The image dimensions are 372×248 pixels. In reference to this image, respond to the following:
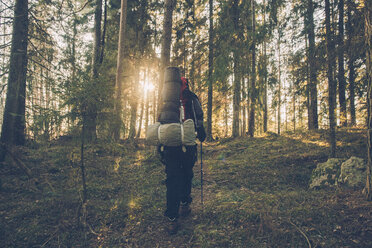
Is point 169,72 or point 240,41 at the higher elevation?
point 240,41

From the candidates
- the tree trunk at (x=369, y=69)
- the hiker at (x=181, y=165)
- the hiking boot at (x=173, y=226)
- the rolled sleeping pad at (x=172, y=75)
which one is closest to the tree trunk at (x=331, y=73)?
the tree trunk at (x=369, y=69)

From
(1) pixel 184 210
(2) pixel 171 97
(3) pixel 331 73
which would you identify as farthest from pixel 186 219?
(3) pixel 331 73

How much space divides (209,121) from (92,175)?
853 cm

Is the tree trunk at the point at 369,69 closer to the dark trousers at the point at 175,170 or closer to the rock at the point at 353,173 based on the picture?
the rock at the point at 353,173

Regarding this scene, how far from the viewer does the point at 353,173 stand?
167 inches

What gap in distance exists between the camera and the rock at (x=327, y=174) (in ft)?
15.2

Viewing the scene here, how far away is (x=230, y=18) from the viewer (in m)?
7.93

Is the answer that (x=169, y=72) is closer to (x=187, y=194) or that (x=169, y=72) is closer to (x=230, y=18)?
(x=187, y=194)

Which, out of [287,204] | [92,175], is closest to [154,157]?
[92,175]

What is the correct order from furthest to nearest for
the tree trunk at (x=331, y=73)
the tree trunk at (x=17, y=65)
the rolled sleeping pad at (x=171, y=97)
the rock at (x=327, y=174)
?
Answer: the tree trunk at (x=331, y=73) < the tree trunk at (x=17, y=65) < the rock at (x=327, y=174) < the rolled sleeping pad at (x=171, y=97)

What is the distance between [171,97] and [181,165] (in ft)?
4.02

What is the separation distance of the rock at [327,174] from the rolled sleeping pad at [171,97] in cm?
407

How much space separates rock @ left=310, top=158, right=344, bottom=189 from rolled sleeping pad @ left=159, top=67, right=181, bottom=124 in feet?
13.4

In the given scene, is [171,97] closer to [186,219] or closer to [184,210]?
[184,210]
